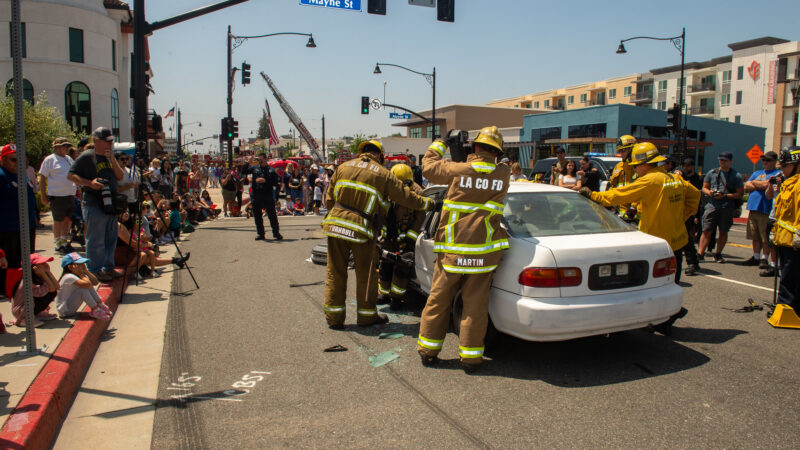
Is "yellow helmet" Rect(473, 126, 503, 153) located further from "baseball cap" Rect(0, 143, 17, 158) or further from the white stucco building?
the white stucco building

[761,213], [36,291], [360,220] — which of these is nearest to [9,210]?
[36,291]

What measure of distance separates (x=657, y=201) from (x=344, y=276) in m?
3.27

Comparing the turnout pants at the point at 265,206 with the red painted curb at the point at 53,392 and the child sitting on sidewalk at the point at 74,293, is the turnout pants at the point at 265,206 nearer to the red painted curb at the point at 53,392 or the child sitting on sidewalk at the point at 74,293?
the child sitting on sidewalk at the point at 74,293

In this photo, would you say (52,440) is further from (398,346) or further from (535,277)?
(535,277)

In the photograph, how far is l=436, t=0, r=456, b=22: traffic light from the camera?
14.3 meters

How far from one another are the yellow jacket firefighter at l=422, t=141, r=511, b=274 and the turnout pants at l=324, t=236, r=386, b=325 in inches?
45.1

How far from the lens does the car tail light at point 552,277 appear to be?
4.20 meters

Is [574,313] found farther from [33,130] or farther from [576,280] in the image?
[33,130]

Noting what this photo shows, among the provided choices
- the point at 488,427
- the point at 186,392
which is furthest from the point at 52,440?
the point at 488,427

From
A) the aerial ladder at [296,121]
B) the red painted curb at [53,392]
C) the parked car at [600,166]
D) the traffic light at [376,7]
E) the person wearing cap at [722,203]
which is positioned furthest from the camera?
the aerial ladder at [296,121]

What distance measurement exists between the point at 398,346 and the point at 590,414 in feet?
6.31

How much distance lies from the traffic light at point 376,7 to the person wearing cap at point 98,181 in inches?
330

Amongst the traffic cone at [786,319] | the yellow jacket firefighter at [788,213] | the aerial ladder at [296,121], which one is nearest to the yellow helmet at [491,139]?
the yellow jacket firefighter at [788,213]

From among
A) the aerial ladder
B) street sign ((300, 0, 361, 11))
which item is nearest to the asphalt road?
street sign ((300, 0, 361, 11))
